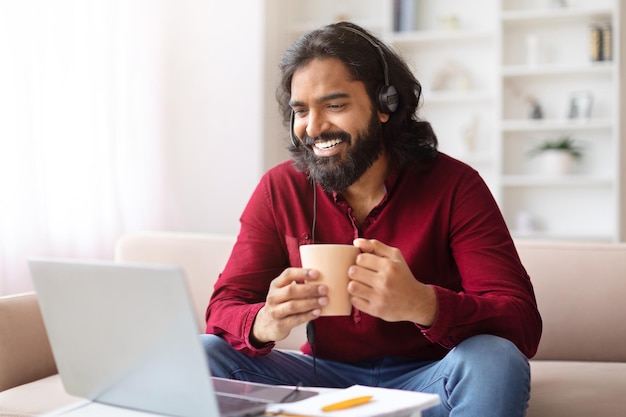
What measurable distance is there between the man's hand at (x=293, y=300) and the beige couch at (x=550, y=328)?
25.1 inches

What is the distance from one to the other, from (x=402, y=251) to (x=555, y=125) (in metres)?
2.91

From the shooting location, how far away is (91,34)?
139 inches

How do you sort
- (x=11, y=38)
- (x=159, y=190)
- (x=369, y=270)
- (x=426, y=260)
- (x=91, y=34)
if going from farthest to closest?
(x=159, y=190) < (x=91, y=34) < (x=11, y=38) < (x=426, y=260) < (x=369, y=270)

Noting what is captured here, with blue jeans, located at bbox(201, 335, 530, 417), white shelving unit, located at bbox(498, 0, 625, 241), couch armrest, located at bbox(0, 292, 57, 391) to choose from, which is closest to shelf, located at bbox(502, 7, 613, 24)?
white shelving unit, located at bbox(498, 0, 625, 241)

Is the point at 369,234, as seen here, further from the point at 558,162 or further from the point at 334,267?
the point at 558,162

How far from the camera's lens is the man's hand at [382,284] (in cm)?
124

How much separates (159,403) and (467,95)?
12.2ft

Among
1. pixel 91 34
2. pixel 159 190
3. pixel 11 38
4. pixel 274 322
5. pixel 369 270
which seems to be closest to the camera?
pixel 369 270

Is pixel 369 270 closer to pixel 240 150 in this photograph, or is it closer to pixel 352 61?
pixel 352 61

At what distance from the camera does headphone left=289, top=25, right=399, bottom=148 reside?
1790 millimetres

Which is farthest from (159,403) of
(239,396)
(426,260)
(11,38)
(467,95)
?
(467,95)

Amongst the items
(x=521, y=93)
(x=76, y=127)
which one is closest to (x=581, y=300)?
(x=76, y=127)

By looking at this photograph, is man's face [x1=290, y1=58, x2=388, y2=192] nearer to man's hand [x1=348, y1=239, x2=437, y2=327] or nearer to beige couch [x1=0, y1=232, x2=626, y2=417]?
man's hand [x1=348, y1=239, x2=437, y2=327]

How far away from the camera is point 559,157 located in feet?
14.2
